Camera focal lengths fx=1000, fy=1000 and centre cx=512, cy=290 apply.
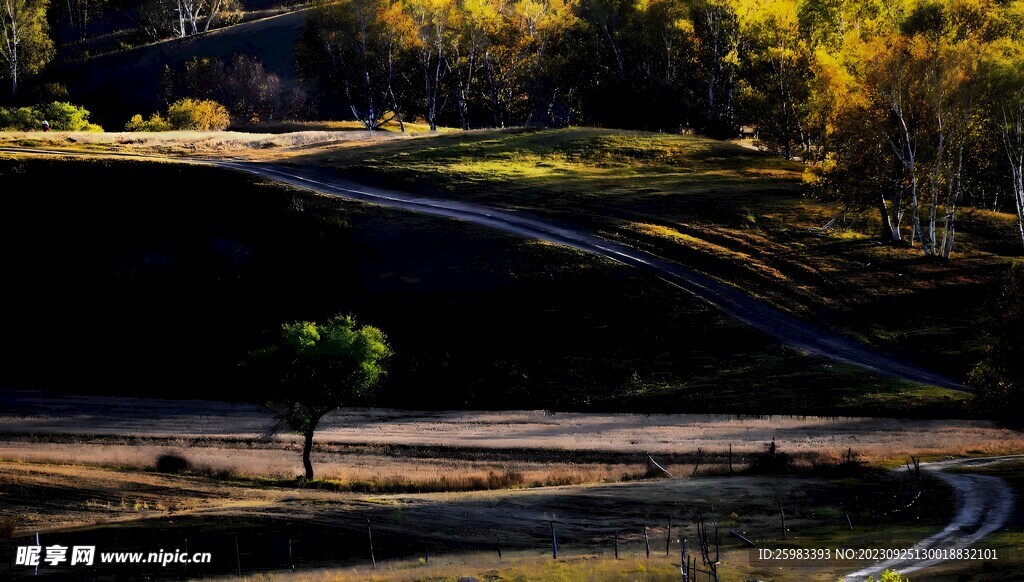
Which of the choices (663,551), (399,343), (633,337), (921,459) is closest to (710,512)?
(663,551)

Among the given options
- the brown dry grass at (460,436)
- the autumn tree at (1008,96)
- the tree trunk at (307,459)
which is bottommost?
the brown dry grass at (460,436)

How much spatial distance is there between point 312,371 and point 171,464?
7.49 metres

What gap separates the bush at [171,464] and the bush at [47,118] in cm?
9541

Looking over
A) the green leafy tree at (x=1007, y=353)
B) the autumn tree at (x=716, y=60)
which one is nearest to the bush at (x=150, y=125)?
the autumn tree at (x=716, y=60)

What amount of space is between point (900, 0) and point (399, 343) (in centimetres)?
5863

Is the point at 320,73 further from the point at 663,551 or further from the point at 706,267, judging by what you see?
the point at 663,551

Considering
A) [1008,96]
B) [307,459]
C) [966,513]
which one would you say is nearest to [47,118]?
[307,459]

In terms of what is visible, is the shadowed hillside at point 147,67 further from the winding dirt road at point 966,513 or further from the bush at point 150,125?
the winding dirt road at point 966,513

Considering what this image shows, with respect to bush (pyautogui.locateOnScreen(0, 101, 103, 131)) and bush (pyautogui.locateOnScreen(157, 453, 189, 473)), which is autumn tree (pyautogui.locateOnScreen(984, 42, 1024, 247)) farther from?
bush (pyautogui.locateOnScreen(0, 101, 103, 131))

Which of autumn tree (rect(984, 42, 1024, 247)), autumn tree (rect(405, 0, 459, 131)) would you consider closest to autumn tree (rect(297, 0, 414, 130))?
autumn tree (rect(405, 0, 459, 131))

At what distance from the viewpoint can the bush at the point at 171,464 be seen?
44.3 m

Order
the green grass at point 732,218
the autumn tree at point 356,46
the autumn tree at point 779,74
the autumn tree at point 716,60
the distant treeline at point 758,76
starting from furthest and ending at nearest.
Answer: the autumn tree at point 356,46 → the autumn tree at point 716,60 → the autumn tree at point 779,74 → the distant treeline at point 758,76 → the green grass at point 732,218

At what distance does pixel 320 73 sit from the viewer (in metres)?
127

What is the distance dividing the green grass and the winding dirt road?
20.9m
